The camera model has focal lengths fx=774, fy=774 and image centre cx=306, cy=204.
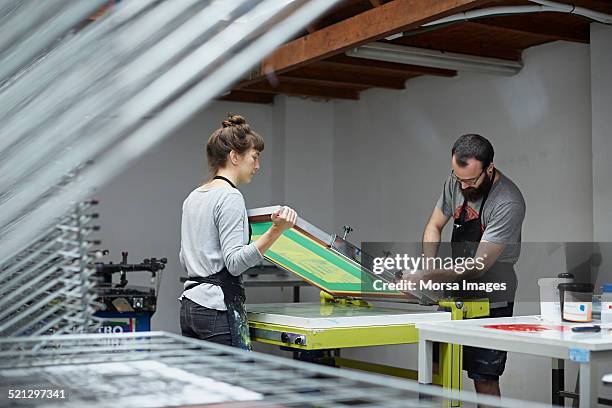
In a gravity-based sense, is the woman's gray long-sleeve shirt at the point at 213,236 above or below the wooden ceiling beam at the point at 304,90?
below

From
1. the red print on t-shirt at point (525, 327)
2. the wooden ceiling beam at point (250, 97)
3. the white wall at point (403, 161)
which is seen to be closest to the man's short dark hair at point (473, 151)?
the red print on t-shirt at point (525, 327)

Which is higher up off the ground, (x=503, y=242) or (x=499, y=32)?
(x=499, y=32)

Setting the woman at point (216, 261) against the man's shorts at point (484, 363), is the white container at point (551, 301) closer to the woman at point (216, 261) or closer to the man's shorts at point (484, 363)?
the man's shorts at point (484, 363)

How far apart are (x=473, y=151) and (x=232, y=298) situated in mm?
1637

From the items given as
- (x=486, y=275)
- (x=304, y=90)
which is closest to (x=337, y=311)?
(x=486, y=275)

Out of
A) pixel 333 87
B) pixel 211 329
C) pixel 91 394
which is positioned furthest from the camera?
pixel 333 87

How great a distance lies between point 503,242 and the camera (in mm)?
3652

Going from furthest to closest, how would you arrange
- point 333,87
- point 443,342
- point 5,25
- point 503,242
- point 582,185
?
point 333,87 → point 582,185 → point 503,242 → point 443,342 → point 5,25

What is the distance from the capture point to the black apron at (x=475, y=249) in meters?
3.74

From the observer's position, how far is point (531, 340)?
2.56 m

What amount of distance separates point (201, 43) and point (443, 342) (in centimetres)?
278

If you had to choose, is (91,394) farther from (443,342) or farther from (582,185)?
(582,185)

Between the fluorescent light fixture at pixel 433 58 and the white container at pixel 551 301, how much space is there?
2.66 m

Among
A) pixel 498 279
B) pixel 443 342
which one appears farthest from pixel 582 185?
pixel 443 342
